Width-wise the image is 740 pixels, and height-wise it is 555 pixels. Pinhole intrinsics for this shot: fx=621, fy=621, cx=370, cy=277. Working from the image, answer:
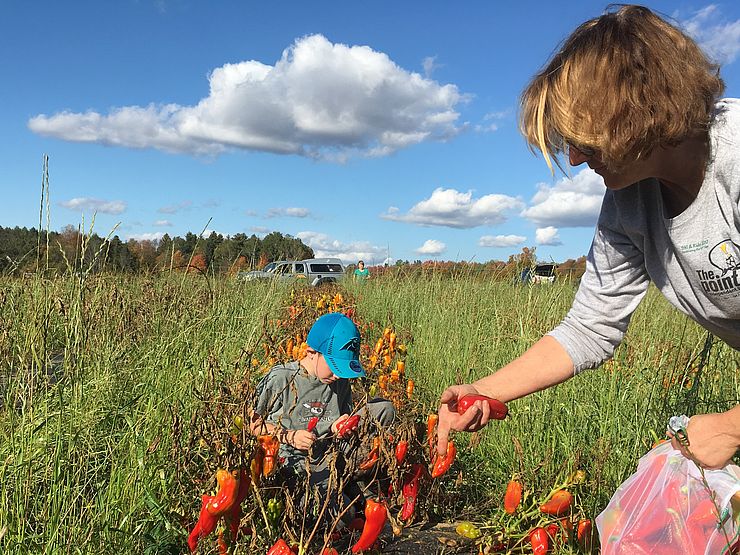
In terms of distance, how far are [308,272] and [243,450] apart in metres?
15.7

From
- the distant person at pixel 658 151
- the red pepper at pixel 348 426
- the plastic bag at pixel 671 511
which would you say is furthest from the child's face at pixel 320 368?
the plastic bag at pixel 671 511

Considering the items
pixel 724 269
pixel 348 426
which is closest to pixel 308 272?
pixel 348 426

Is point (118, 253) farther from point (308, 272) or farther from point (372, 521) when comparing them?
point (308, 272)

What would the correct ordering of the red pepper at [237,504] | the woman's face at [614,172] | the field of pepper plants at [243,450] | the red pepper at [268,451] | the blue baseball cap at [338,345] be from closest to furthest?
the woman's face at [614,172], the red pepper at [237,504], the red pepper at [268,451], the field of pepper plants at [243,450], the blue baseball cap at [338,345]

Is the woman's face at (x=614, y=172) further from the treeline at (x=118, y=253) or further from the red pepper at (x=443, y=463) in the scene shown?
the treeline at (x=118, y=253)

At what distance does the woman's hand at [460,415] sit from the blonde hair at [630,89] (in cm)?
Result: 66

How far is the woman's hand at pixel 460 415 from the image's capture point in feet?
5.11

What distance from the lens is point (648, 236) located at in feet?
5.46

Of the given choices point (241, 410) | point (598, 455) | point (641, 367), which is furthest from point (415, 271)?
point (241, 410)

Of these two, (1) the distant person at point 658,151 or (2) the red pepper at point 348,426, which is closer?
(1) the distant person at point 658,151

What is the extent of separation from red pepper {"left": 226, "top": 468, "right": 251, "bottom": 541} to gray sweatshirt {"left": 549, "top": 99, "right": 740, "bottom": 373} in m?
0.97

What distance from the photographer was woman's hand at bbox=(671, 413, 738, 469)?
1.30m

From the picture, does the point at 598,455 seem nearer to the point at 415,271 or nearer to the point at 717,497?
the point at 717,497

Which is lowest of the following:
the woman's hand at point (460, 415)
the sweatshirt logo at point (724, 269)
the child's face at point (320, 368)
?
the child's face at point (320, 368)
